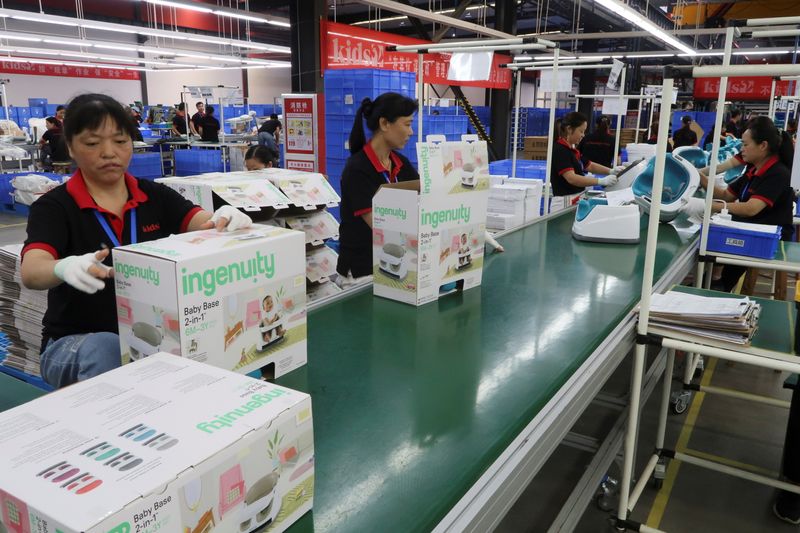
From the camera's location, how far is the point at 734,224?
10.1ft

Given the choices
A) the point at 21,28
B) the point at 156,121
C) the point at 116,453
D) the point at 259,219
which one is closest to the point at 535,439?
the point at 116,453

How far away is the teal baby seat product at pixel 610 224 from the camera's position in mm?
3266

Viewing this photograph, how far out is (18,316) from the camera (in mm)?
2688

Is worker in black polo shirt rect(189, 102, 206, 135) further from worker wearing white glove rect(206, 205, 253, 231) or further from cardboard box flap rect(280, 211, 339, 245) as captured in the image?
worker wearing white glove rect(206, 205, 253, 231)

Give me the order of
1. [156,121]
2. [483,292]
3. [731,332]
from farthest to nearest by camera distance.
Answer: [156,121]
[483,292]
[731,332]

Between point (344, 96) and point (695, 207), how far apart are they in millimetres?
4110

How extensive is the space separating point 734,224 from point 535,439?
2.32 m


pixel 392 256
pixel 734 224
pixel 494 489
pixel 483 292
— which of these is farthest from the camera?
pixel 734 224

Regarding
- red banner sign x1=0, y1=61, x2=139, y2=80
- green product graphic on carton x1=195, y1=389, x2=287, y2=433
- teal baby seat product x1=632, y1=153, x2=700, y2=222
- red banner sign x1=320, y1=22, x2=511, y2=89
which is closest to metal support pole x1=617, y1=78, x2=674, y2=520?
green product graphic on carton x1=195, y1=389, x2=287, y2=433

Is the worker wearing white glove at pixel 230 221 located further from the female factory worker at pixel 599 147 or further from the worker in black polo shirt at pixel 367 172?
the female factory worker at pixel 599 147

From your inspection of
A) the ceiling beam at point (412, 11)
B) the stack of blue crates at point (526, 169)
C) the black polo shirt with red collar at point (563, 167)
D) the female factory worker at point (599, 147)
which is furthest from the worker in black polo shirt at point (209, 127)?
the black polo shirt with red collar at point (563, 167)

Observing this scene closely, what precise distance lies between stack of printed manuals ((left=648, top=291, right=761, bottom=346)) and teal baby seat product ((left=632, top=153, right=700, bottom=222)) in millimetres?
1647

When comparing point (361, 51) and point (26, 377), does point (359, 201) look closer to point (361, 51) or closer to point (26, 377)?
point (26, 377)

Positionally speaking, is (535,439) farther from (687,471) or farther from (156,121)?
(156,121)
